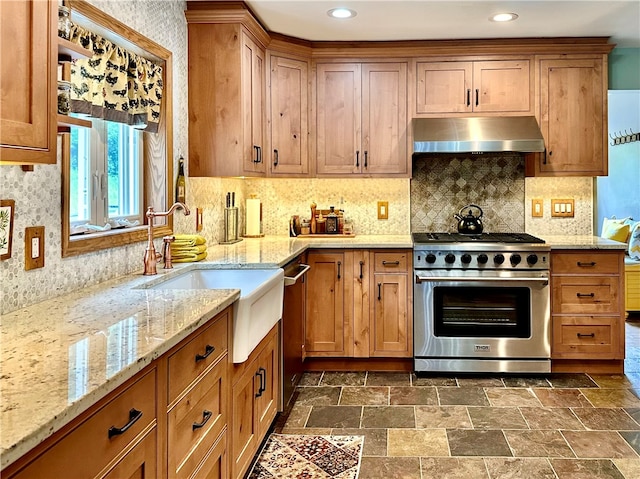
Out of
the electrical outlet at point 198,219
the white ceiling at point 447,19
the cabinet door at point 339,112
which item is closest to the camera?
the white ceiling at point 447,19

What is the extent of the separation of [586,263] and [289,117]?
231 centimetres

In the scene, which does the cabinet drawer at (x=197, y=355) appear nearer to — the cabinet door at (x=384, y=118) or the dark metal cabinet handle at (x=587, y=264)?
Result: the cabinet door at (x=384, y=118)

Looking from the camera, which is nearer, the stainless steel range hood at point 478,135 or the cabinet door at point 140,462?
the cabinet door at point 140,462

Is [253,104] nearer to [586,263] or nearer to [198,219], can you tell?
[198,219]

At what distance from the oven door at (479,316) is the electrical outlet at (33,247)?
101 inches

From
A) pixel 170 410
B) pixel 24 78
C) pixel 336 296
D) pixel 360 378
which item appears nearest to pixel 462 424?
pixel 360 378

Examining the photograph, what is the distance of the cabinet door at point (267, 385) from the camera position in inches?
106

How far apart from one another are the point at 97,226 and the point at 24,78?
52.3 inches

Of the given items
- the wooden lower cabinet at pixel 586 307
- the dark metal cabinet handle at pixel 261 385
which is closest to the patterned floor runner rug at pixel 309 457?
the dark metal cabinet handle at pixel 261 385

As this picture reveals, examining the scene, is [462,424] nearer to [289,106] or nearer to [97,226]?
[97,226]

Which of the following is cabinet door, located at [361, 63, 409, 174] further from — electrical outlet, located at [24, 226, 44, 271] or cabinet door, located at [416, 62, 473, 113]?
electrical outlet, located at [24, 226, 44, 271]

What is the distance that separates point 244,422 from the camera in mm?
2416

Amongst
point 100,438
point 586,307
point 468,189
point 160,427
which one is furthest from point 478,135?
point 100,438

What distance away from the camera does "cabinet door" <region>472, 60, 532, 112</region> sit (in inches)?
169
